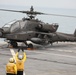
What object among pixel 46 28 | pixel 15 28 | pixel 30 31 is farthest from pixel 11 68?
pixel 46 28

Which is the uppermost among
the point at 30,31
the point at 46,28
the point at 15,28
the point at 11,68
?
the point at 11,68

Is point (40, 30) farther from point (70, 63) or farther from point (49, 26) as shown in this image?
point (70, 63)

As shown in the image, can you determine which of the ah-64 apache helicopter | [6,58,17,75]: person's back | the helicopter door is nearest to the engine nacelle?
the ah-64 apache helicopter

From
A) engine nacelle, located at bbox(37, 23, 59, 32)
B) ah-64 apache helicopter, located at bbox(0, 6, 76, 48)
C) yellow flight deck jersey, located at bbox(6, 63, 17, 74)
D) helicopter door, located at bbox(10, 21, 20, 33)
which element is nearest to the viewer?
yellow flight deck jersey, located at bbox(6, 63, 17, 74)

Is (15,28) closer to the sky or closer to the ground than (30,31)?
closer to the sky

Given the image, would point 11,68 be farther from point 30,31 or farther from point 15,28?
point 30,31

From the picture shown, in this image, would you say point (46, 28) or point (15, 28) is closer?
point (15, 28)

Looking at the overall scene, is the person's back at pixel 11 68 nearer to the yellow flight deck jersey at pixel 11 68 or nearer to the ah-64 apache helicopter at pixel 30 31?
the yellow flight deck jersey at pixel 11 68

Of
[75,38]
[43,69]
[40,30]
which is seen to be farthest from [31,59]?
[75,38]

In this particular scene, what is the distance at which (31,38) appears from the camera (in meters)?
29.7

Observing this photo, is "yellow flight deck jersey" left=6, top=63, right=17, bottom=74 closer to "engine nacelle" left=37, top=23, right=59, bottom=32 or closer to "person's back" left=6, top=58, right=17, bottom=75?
"person's back" left=6, top=58, right=17, bottom=75

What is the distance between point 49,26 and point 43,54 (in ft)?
17.3

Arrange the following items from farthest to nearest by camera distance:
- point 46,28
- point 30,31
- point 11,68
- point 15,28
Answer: point 46,28, point 30,31, point 15,28, point 11,68

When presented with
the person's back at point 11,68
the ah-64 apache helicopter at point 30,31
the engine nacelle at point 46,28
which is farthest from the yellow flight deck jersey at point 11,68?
the engine nacelle at point 46,28
